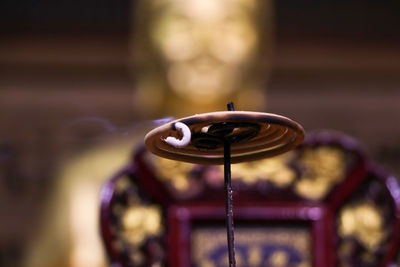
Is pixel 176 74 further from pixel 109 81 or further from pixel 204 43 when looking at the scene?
pixel 109 81

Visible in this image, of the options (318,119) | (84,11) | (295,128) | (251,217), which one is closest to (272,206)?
(251,217)

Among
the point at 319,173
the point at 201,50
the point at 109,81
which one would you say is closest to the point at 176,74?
the point at 201,50

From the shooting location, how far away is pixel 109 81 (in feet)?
3.66

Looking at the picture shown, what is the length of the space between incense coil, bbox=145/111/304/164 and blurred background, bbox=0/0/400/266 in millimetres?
690

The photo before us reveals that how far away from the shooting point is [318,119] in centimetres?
110

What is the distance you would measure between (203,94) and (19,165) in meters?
0.43

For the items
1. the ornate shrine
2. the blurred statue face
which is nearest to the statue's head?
the blurred statue face

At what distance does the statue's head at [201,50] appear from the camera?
2.44 ft

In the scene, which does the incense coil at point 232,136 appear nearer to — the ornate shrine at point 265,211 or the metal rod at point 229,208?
the metal rod at point 229,208

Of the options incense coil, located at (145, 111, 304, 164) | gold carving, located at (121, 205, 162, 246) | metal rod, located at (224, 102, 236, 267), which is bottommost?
gold carving, located at (121, 205, 162, 246)

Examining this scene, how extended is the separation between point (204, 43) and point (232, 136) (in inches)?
17.1

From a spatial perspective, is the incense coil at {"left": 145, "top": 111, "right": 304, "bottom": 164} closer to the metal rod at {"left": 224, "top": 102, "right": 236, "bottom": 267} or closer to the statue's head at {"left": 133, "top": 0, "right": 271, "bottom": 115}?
the metal rod at {"left": 224, "top": 102, "right": 236, "bottom": 267}

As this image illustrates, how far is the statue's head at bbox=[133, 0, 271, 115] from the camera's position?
0.74 m

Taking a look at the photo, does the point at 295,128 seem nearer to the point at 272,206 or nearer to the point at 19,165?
the point at 272,206
